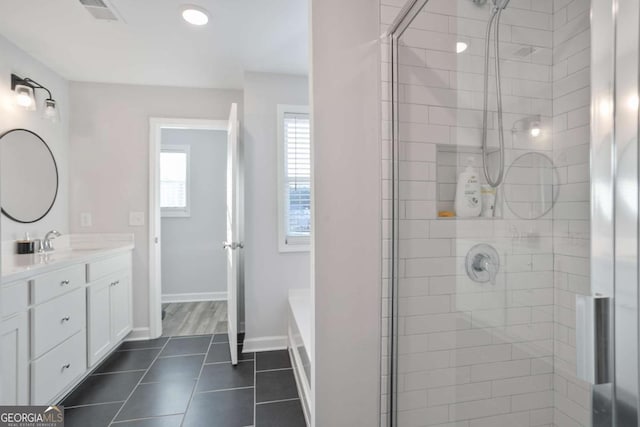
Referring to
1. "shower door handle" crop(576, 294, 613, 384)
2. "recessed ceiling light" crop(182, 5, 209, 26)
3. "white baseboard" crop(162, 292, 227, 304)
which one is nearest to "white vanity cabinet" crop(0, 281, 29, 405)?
"recessed ceiling light" crop(182, 5, 209, 26)

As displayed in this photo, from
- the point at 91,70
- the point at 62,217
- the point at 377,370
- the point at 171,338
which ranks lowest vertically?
the point at 171,338

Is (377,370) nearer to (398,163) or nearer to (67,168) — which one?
(398,163)

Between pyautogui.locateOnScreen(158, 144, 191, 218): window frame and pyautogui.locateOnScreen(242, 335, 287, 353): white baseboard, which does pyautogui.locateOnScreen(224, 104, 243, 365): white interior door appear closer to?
pyautogui.locateOnScreen(242, 335, 287, 353): white baseboard

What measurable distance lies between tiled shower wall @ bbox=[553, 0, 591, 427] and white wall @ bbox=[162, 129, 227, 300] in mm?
3903

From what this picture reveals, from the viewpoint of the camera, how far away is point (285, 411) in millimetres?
1812

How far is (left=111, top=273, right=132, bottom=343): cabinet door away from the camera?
2.47 meters

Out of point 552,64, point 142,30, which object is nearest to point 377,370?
point 552,64

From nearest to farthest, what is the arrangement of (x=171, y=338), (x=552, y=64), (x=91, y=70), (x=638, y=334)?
(x=638, y=334) → (x=552, y=64) → (x=91, y=70) → (x=171, y=338)

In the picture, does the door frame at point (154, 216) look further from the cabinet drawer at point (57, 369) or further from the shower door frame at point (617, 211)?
the shower door frame at point (617, 211)

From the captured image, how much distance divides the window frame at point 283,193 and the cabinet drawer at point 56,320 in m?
1.49

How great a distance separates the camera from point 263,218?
8.58 ft

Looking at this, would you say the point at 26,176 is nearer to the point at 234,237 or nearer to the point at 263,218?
the point at 234,237

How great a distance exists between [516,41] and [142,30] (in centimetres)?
228

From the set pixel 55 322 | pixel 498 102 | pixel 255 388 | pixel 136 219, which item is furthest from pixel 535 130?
pixel 136 219
